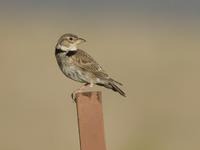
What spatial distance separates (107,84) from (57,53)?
195 millimetres

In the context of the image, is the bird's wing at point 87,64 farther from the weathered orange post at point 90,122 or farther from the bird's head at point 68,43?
the weathered orange post at point 90,122

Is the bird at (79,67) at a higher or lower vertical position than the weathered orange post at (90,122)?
higher

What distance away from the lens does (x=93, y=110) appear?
6.66ft

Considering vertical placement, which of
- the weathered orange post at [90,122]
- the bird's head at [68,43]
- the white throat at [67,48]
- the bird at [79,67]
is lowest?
the weathered orange post at [90,122]

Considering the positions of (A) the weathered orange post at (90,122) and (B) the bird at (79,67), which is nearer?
(A) the weathered orange post at (90,122)

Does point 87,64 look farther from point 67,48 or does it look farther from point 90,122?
point 90,122

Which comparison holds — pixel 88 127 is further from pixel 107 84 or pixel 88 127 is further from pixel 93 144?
pixel 107 84

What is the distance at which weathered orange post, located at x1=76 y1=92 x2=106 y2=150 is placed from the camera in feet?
6.57

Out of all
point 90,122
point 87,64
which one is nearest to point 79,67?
point 87,64

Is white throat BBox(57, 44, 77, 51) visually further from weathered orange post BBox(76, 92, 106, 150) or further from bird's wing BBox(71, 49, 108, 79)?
weathered orange post BBox(76, 92, 106, 150)

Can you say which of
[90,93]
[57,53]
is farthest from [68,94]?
[90,93]

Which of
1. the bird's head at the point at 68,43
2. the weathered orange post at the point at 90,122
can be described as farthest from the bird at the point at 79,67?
the weathered orange post at the point at 90,122

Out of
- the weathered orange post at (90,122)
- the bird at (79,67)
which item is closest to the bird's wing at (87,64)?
the bird at (79,67)

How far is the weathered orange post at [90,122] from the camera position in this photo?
200 cm
